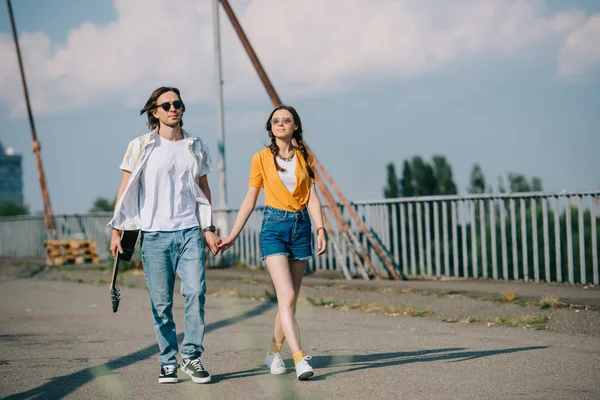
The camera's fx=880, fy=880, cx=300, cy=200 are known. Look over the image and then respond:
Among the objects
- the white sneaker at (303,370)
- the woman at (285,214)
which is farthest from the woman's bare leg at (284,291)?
the white sneaker at (303,370)

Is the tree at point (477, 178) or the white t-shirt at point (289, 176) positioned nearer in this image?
the white t-shirt at point (289, 176)

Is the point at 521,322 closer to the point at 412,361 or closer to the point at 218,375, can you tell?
the point at 412,361

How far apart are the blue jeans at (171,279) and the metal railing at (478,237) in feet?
24.9

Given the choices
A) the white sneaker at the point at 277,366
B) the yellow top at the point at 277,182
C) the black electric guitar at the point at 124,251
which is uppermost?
the yellow top at the point at 277,182

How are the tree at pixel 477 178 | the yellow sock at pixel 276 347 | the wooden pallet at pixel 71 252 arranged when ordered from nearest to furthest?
the yellow sock at pixel 276 347 < the wooden pallet at pixel 71 252 < the tree at pixel 477 178

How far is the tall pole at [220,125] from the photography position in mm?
19758

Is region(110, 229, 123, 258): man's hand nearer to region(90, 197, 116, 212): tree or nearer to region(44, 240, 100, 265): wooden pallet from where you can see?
region(44, 240, 100, 265): wooden pallet

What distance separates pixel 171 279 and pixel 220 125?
1392 centimetres

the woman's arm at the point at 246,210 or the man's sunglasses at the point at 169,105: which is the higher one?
the man's sunglasses at the point at 169,105

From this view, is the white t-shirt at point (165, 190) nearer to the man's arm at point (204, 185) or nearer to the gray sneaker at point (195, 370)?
the man's arm at point (204, 185)

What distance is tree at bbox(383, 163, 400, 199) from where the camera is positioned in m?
57.5

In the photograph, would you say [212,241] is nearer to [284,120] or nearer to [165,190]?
[165,190]

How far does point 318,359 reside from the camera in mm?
7211

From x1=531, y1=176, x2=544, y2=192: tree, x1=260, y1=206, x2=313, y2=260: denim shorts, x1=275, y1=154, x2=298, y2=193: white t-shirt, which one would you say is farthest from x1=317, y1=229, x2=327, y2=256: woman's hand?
x1=531, y1=176, x2=544, y2=192: tree
